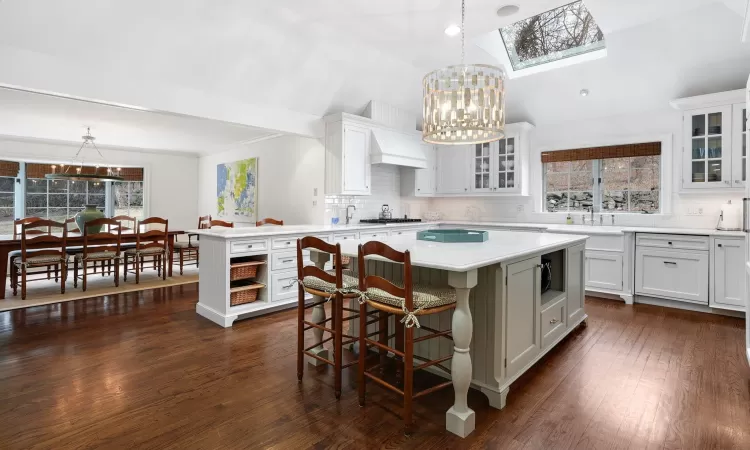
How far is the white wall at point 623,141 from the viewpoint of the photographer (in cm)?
490

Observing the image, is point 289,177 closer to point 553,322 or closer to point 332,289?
point 332,289

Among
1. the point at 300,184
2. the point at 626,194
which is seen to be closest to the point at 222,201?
the point at 300,184

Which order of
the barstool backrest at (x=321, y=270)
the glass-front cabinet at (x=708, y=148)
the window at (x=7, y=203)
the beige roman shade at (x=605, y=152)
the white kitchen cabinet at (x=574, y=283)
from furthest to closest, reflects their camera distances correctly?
the window at (x=7, y=203), the beige roman shade at (x=605, y=152), the glass-front cabinet at (x=708, y=148), the white kitchen cabinet at (x=574, y=283), the barstool backrest at (x=321, y=270)

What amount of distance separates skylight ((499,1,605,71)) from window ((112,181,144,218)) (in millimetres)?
7674

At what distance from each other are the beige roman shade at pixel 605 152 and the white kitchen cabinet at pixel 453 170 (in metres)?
1.19

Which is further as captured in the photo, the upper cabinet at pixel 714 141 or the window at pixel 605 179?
the window at pixel 605 179

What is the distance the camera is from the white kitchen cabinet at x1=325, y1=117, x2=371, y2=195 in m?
5.27

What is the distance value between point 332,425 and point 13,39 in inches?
147

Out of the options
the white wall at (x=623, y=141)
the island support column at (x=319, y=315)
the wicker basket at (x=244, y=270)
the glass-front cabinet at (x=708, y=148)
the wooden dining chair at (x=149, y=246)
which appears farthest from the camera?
the wooden dining chair at (x=149, y=246)

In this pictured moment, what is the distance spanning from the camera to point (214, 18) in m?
3.58

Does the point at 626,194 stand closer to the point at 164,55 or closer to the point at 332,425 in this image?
the point at 332,425

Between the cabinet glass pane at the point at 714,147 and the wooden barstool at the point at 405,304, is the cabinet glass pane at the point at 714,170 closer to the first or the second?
the cabinet glass pane at the point at 714,147

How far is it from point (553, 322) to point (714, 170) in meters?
3.05

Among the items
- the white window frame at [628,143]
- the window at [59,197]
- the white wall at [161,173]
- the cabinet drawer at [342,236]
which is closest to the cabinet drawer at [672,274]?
the white window frame at [628,143]
